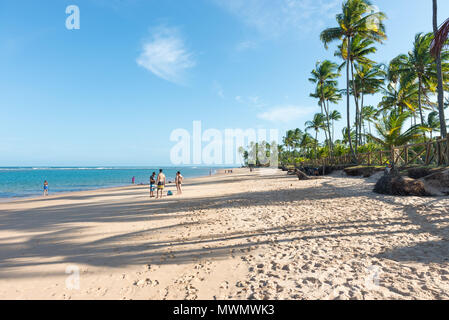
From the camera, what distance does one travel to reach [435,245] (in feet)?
12.4

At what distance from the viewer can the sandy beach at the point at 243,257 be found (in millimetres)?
2781

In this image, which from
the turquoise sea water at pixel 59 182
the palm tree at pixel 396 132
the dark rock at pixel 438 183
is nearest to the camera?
the dark rock at pixel 438 183

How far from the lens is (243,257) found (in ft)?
12.6

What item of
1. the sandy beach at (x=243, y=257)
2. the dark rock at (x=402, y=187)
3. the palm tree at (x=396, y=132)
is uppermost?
the palm tree at (x=396, y=132)

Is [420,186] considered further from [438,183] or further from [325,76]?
[325,76]

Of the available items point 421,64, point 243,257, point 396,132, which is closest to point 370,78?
point 421,64

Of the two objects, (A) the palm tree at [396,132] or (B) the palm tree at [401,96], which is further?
(B) the palm tree at [401,96]

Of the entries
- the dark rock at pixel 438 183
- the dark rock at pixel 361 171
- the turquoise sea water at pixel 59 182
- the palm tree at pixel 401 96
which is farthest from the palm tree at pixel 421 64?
the turquoise sea water at pixel 59 182

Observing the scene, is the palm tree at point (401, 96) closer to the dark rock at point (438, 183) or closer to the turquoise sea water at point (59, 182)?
the dark rock at point (438, 183)

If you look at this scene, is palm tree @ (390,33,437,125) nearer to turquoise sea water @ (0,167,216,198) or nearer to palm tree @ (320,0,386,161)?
palm tree @ (320,0,386,161)

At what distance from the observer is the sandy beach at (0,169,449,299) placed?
109 inches

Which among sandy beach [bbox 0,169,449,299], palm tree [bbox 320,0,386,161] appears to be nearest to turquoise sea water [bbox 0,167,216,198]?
sandy beach [bbox 0,169,449,299]
